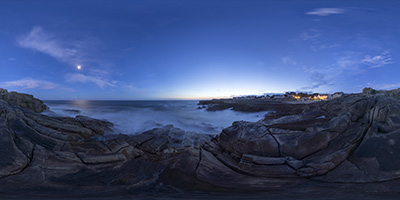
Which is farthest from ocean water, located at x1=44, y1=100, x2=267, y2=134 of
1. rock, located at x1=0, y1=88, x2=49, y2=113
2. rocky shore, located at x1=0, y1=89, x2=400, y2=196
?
rocky shore, located at x1=0, y1=89, x2=400, y2=196

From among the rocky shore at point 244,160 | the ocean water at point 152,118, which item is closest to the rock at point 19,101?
the ocean water at point 152,118

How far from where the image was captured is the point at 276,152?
208 inches

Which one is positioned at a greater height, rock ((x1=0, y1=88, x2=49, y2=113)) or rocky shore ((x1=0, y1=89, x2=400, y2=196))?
rock ((x1=0, y1=88, x2=49, y2=113))

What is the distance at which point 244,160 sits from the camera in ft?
16.9

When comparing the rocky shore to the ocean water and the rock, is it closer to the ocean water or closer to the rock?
the ocean water

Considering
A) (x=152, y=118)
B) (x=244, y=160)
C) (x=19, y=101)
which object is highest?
(x=19, y=101)

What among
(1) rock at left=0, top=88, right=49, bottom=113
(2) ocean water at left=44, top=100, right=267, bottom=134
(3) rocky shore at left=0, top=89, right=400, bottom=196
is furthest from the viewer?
(2) ocean water at left=44, top=100, right=267, bottom=134

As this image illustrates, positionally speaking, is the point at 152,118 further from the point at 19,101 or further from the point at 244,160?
the point at 244,160

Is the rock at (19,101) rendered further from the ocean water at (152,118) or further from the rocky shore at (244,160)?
the rocky shore at (244,160)

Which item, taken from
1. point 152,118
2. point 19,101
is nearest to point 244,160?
point 152,118

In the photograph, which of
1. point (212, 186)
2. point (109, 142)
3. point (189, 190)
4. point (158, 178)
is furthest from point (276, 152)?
point (109, 142)

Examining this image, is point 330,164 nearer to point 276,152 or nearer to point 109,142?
point 276,152

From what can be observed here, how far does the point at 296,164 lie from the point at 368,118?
13.7 feet

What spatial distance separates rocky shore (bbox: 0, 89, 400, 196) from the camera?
13.8 feet
